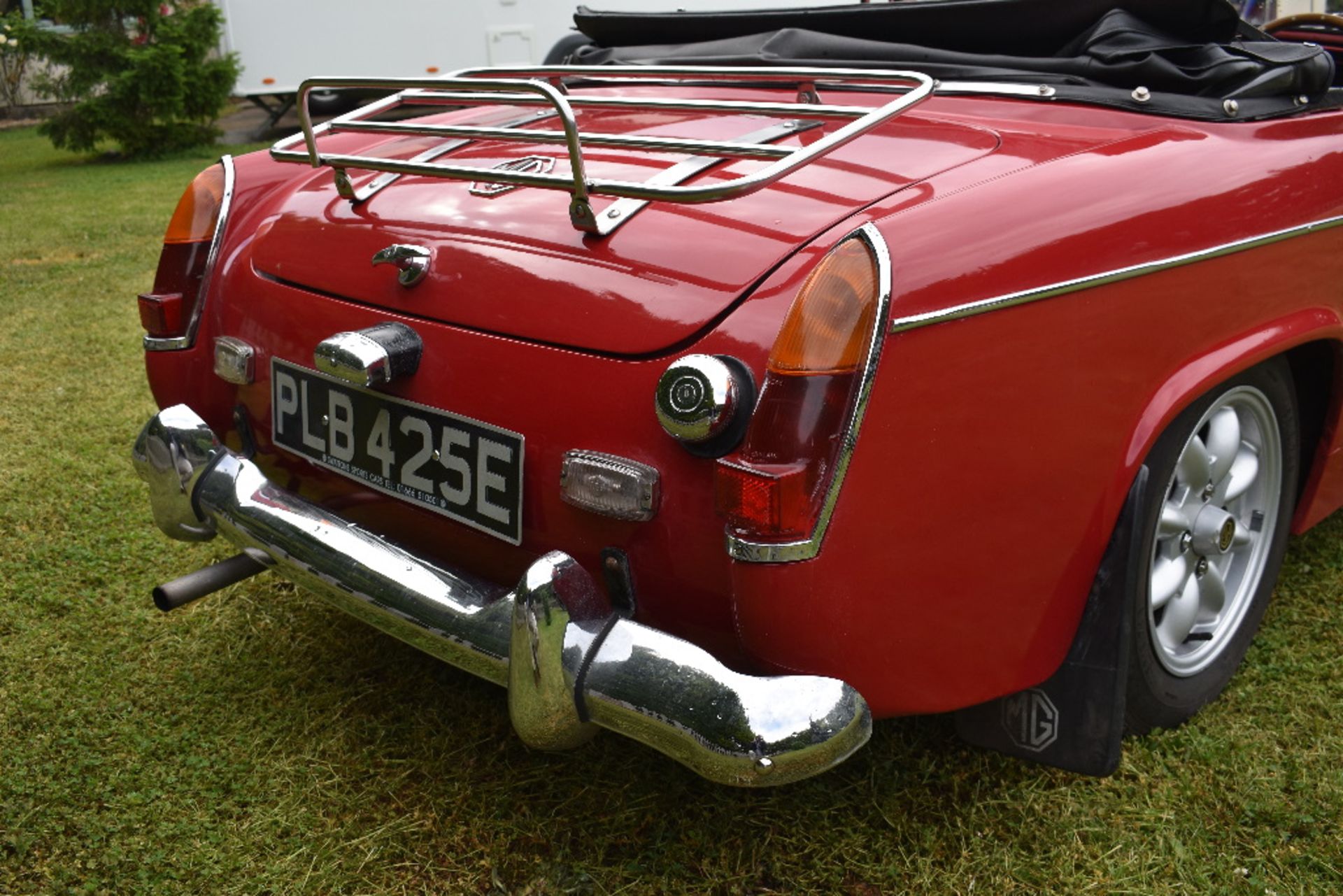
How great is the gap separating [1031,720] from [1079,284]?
0.75 metres

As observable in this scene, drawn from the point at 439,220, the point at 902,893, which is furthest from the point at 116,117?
the point at 902,893

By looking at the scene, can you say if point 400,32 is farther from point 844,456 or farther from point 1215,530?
point 844,456

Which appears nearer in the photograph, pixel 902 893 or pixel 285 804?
pixel 902 893

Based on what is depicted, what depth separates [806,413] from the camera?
5.20ft

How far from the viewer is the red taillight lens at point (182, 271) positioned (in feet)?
8.11

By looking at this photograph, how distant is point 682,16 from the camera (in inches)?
126

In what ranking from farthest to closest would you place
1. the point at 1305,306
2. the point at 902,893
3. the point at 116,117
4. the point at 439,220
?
the point at 116,117, the point at 1305,306, the point at 439,220, the point at 902,893

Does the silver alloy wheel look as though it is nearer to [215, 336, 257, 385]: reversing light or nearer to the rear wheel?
the rear wheel

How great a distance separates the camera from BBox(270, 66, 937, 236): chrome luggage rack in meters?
1.73

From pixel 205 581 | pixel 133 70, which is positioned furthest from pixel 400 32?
pixel 205 581

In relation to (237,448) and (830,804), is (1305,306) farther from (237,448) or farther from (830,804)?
(237,448)

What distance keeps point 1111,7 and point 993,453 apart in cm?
135

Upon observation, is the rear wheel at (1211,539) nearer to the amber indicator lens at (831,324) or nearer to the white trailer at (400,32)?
the amber indicator lens at (831,324)

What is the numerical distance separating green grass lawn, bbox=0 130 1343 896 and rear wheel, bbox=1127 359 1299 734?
115mm
